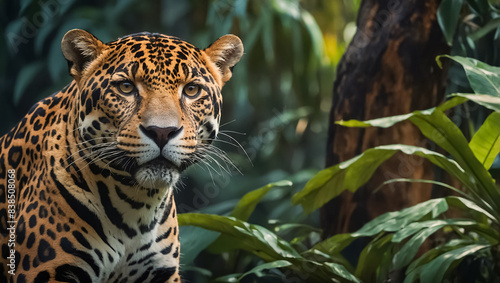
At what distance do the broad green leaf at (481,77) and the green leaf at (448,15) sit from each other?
0.51 metres

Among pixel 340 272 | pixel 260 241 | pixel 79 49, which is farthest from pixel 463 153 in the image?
pixel 79 49

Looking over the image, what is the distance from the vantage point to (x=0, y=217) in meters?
2.66

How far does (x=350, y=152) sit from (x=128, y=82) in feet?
6.39

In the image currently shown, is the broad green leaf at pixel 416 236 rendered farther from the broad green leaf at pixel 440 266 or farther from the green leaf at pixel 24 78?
the green leaf at pixel 24 78

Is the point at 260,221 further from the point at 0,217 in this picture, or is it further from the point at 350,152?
the point at 0,217

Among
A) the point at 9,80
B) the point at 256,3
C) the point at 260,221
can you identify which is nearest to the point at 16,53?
the point at 9,80

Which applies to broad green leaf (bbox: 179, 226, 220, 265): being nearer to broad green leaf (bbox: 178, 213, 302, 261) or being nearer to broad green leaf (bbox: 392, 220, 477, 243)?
broad green leaf (bbox: 178, 213, 302, 261)

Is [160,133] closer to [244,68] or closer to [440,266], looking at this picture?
[440,266]

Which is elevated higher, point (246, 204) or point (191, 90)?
point (191, 90)

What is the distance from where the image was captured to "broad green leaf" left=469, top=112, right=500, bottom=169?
334cm

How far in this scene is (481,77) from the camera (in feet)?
10.3

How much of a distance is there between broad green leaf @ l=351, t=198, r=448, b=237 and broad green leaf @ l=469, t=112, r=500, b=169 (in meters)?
0.35

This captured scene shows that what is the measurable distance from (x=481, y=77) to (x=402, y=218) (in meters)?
0.73

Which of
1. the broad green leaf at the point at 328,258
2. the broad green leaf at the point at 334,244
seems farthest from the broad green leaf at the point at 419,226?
the broad green leaf at the point at 328,258
